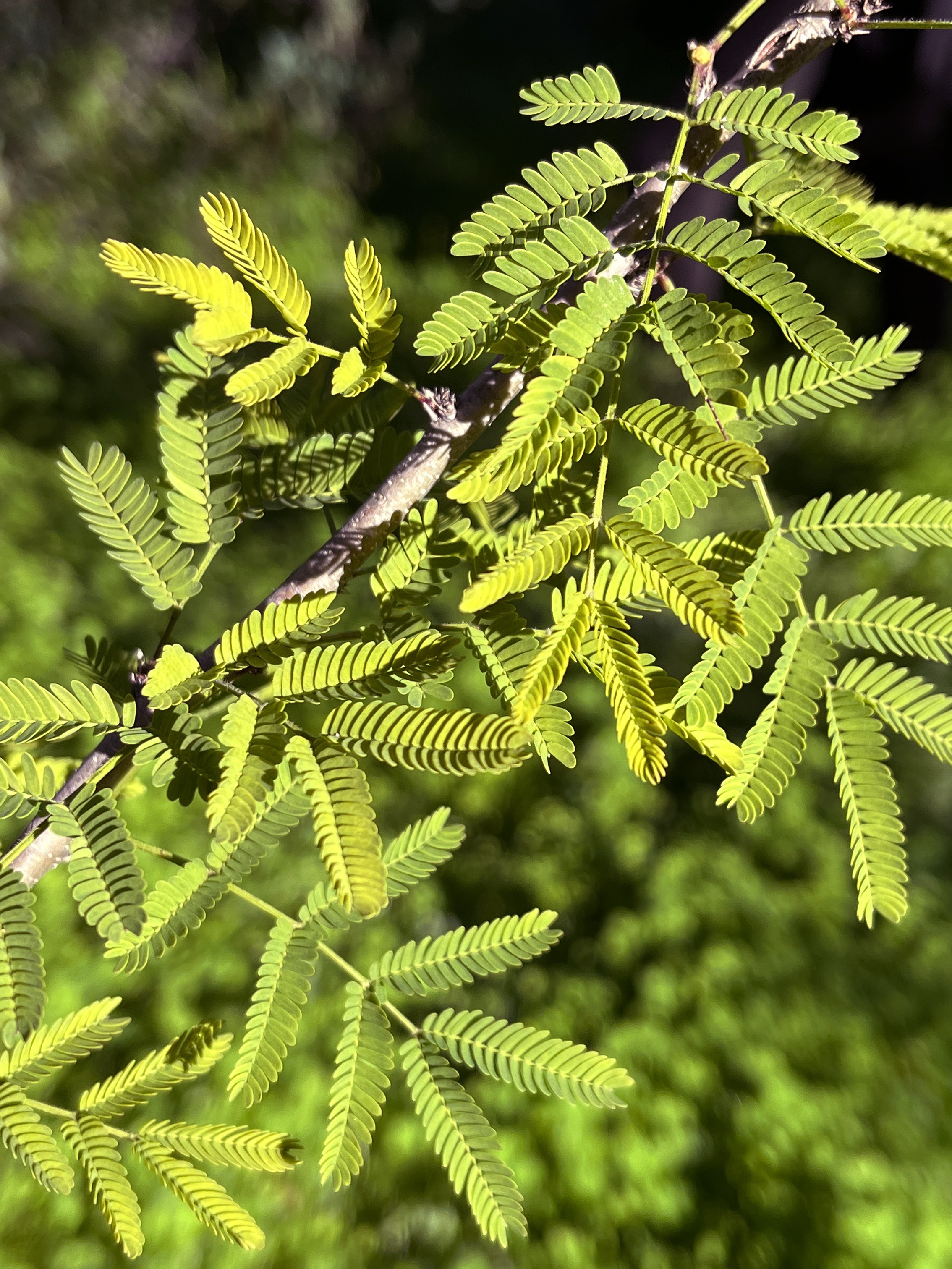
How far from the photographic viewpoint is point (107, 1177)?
73 centimetres

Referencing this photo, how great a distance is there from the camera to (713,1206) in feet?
7.18

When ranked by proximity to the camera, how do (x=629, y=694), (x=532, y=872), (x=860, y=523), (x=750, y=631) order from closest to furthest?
1. (x=629, y=694)
2. (x=750, y=631)
3. (x=860, y=523)
4. (x=532, y=872)

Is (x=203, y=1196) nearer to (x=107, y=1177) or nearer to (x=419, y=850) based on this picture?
(x=107, y=1177)

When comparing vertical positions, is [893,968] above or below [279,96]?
below

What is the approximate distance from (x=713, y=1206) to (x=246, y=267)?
250cm

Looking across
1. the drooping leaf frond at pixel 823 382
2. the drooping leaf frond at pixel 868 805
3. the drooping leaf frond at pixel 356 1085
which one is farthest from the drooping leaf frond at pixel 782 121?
the drooping leaf frond at pixel 356 1085

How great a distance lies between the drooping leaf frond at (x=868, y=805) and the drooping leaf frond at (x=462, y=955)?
0.93 ft

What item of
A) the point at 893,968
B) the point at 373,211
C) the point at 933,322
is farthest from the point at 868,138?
the point at 893,968

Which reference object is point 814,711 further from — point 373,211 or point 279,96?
point 279,96

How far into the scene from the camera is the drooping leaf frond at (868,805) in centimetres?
65

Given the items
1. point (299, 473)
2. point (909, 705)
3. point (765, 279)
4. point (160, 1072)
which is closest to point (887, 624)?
point (909, 705)

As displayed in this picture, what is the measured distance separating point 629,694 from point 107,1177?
63 cm

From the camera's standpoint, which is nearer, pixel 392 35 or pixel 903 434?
pixel 903 434

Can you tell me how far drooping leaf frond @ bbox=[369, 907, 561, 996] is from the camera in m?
0.81
